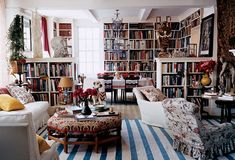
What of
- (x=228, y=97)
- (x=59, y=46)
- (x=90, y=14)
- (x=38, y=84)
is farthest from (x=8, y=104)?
(x=90, y=14)

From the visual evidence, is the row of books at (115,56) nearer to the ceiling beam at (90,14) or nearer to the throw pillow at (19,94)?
the ceiling beam at (90,14)

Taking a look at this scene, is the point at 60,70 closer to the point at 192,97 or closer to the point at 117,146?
the point at 117,146

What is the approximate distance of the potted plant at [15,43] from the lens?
5.41 m

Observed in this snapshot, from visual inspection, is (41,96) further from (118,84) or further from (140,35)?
(140,35)

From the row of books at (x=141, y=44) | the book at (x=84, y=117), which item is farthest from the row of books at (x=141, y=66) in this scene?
the book at (x=84, y=117)

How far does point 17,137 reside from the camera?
213cm

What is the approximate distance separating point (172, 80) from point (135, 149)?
2.94m

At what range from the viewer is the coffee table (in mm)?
3727

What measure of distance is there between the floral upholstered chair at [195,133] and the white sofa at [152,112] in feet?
3.97

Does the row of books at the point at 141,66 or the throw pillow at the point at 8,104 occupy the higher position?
the row of books at the point at 141,66

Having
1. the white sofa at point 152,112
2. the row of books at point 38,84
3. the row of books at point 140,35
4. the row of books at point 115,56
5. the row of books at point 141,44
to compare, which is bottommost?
the white sofa at point 152,112

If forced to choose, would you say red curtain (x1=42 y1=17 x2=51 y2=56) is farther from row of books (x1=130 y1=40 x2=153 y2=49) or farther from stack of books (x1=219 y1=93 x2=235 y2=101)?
stack of books (x1=219 y1=93 x2=235 y2=101)

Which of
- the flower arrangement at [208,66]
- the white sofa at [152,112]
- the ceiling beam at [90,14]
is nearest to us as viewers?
the white sofa at [152,112]

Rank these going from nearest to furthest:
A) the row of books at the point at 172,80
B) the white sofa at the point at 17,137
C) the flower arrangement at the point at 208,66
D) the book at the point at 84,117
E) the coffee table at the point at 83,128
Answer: the white sofa at the point at 17,137, the coffee table at the point at 83,128, the book at the point at 84,117, the flower arrangement at the point at 208,66, the row of books at the point at 172,80
